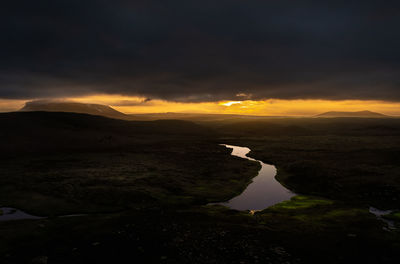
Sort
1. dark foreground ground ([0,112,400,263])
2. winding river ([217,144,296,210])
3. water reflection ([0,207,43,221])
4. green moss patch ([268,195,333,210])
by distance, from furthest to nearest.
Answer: winding river ([217,144,296,210]) → green moss patch ([268,195,333,210]) → water reflection ([0,207,43,221]) → dark foreground ground ([0,112,400,263])

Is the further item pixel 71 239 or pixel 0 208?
pixel 0 208

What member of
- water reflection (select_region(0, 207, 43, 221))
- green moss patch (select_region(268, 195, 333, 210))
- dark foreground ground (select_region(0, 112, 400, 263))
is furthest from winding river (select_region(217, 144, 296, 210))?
water reflection (select_region(0, 207, 43, 221))

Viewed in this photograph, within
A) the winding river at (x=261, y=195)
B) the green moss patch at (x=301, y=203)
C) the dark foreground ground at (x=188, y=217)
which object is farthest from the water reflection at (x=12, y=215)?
the green moss patch at (x=301, y=203)

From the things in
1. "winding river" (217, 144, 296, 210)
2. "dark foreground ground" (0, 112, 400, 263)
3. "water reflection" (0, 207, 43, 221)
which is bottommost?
"winding river" (217, 144, 296, 210)

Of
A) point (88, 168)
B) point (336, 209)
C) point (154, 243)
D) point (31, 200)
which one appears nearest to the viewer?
point (154, 243)

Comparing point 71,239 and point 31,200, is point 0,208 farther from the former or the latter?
point 71,239

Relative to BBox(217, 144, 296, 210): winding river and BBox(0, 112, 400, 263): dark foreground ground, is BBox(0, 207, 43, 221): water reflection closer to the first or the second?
BBox(0, 112, 400, 263): dark foreground ground

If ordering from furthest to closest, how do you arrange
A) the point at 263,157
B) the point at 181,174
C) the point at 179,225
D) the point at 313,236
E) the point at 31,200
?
1. the point at 263,157
2. the point at 181,174
3. the point at 31,200
4. the point at 179,225
5. the point at 313,236

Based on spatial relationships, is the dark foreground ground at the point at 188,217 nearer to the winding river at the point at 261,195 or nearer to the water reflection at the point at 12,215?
the water reflection at the point at 12,215

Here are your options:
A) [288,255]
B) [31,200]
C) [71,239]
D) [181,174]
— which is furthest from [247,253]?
[181,174]
